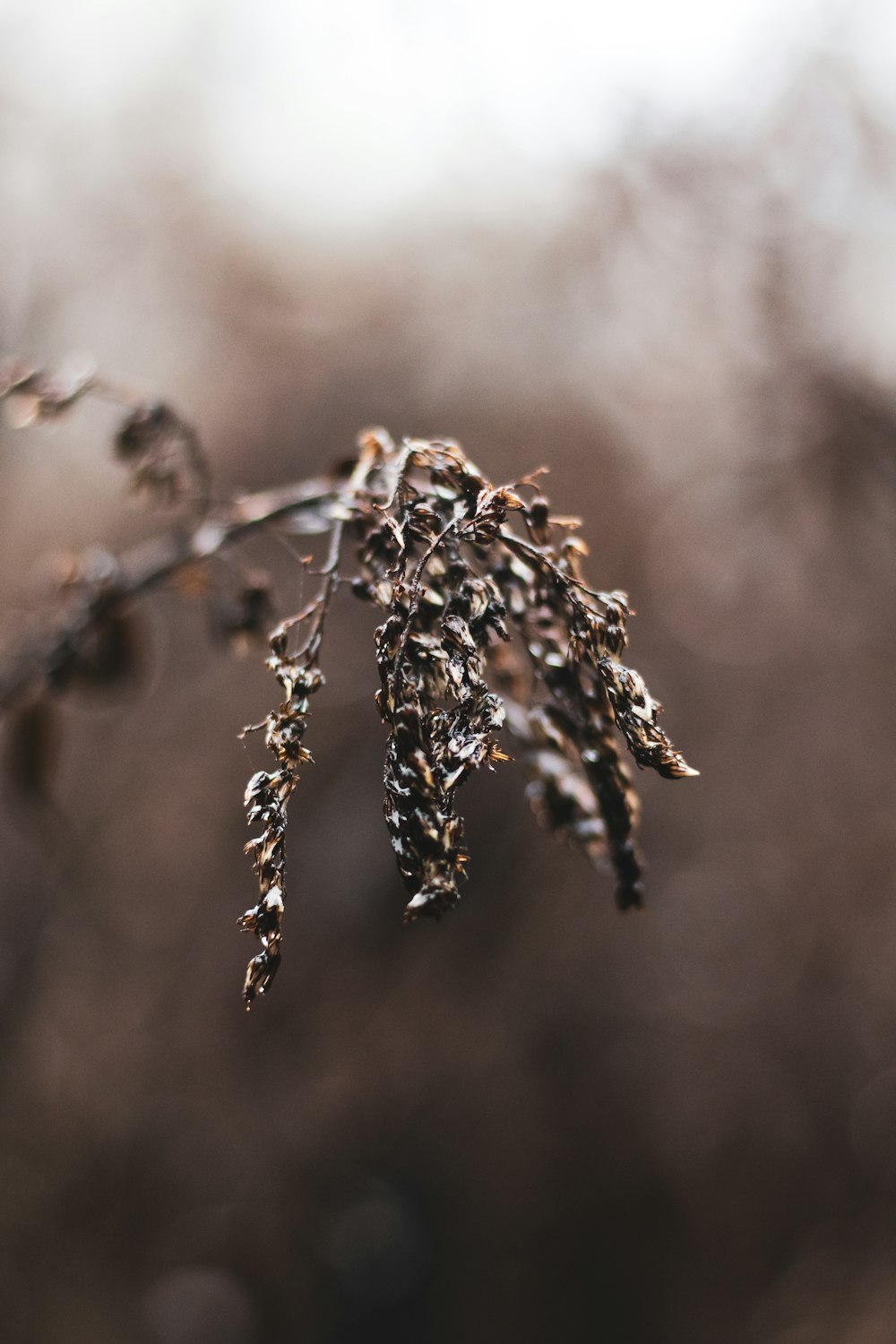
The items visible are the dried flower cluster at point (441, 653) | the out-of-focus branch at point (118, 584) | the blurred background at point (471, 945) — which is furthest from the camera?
the blurred background at point (471, 945)

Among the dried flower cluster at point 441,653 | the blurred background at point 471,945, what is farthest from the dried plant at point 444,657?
the blurred background at point 471,945

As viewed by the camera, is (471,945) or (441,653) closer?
(441,653)

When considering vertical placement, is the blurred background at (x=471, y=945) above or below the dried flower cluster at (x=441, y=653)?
below

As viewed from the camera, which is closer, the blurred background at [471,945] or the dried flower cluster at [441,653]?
the dried flower cluster at [441,653]

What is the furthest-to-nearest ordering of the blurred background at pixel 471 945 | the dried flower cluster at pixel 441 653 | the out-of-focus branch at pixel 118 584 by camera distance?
the blurred background at pixel 471 945 → the out-of-focus branch at pixel 118 584 → the dried flower cluster at pixel 441 653

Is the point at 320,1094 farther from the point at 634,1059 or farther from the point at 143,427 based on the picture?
the point at 143,427

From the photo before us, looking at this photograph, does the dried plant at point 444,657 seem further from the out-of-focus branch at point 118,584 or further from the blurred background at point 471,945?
the blurred background at point 471,945

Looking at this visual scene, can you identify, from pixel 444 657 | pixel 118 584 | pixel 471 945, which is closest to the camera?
pixel 444 657

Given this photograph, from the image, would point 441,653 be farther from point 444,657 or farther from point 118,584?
point 118,584

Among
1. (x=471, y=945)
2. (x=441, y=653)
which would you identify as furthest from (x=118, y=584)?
(x=471, y=945)

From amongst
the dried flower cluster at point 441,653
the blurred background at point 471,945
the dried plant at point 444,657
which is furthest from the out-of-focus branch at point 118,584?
the blurred background at point 471,945
